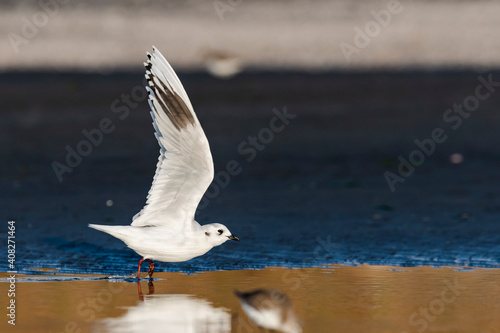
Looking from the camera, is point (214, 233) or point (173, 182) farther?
point (214, 233)

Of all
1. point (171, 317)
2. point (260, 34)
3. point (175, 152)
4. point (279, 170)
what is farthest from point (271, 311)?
point (260, 34)

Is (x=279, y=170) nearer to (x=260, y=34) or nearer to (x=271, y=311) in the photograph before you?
(x=271, y=311)

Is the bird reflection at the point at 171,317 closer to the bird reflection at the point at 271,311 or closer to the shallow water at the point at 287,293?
the shallow water at the point at 287,293

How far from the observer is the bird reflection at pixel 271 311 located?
6.69 m

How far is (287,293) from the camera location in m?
8.01

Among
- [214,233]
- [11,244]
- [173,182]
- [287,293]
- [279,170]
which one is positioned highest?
[279,170]

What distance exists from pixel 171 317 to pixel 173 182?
4.92 feet

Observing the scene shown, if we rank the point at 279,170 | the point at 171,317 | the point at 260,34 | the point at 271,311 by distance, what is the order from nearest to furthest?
the point at 271,311 < the point at 171,317 < the point at 279,170 < the point at 260,34

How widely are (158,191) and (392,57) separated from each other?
14230 mm

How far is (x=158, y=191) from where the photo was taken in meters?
8.45

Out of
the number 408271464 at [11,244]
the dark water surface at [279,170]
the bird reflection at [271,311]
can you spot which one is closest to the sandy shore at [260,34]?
the dark water surface at [279,170]

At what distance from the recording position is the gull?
8.28 metres

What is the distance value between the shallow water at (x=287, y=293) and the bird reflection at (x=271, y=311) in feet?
0.51

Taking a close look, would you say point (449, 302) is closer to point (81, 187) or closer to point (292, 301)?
point (292, 301)
